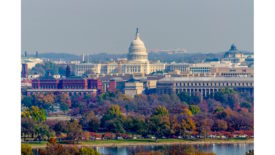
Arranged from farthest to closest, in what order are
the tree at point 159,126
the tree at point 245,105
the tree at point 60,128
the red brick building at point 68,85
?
the red brick building at point 68,85 < the tree at point 245,105 < the tree at point 159,126 < the tree at point 60,128

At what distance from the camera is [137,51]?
8575 cm

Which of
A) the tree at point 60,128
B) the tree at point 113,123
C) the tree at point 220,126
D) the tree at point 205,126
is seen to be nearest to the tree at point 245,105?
the tree at point 113,123

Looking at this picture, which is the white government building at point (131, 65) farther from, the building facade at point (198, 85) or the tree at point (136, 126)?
the tree at point (136, 126)

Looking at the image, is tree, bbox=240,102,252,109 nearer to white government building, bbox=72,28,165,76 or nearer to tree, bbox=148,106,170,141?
tree, bbox=148,106,170,141

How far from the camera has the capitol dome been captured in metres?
83.9

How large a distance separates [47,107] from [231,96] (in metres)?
9.49

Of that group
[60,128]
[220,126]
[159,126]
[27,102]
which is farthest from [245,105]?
[60,128]

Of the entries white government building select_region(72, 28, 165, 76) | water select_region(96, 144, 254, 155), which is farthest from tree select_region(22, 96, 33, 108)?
white government building select_region(72, 28, 165, 76)

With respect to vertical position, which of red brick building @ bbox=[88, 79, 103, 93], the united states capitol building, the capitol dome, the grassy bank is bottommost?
the grassy bank

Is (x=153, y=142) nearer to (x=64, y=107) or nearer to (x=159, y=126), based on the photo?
(x=159, y=126)

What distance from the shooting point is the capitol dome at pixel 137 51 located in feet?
275
